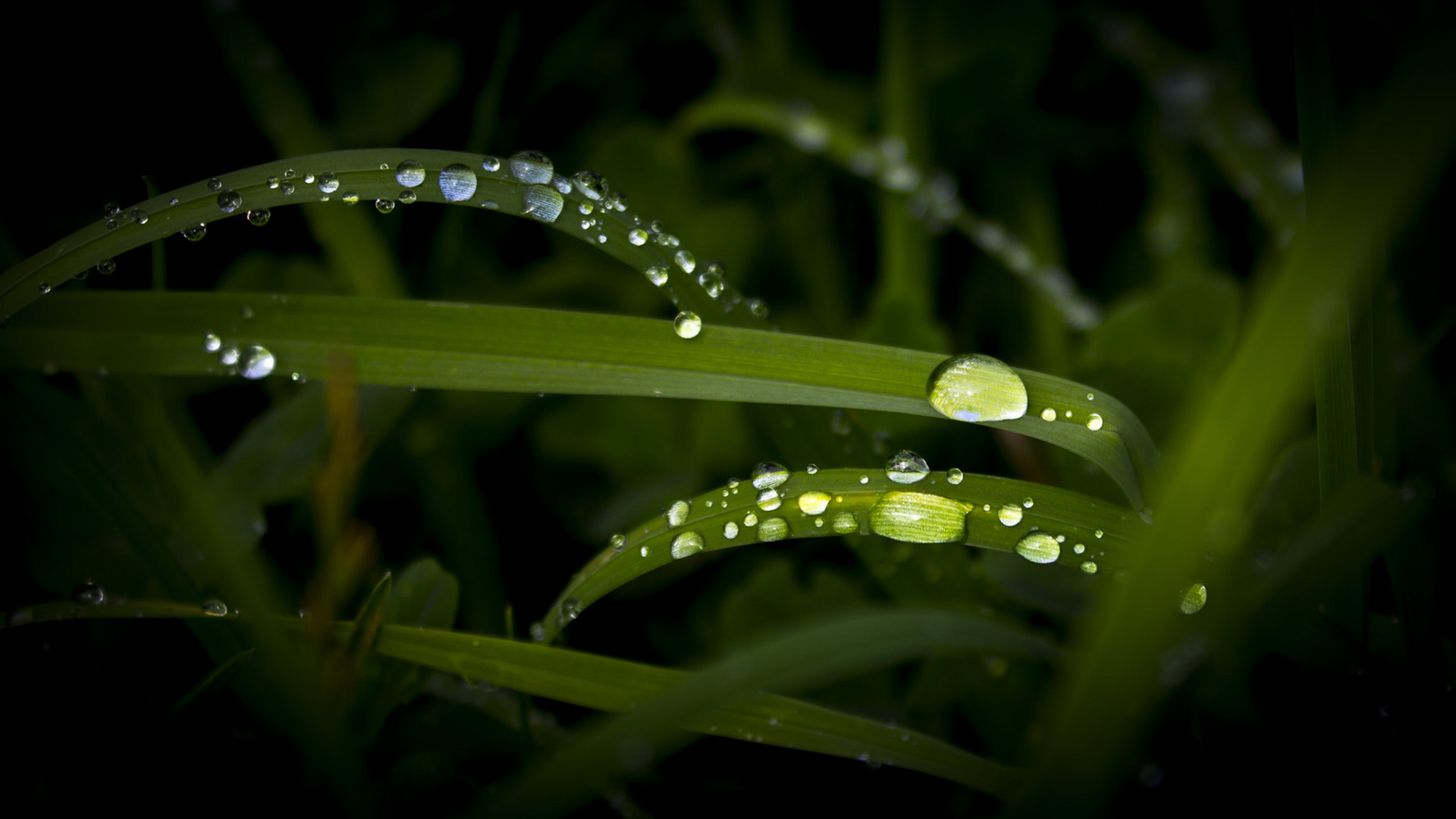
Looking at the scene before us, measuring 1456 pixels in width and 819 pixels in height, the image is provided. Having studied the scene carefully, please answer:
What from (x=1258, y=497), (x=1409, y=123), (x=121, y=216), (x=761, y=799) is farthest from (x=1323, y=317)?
(x=121, y=216)

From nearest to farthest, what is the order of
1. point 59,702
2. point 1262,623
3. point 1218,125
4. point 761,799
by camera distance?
point 1262,623
point 59,702
point 761,799
point 1218,125

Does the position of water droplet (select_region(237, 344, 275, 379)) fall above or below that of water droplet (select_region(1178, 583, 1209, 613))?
above

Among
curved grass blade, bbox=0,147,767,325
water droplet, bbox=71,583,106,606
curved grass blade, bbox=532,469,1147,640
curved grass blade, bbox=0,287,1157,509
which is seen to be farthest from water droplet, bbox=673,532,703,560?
water droplet, bbox=71,583,106,606

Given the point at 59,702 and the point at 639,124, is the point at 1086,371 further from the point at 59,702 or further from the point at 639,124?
the point at 59,702

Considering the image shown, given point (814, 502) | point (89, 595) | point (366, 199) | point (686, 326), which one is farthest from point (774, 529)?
point (89, 595)

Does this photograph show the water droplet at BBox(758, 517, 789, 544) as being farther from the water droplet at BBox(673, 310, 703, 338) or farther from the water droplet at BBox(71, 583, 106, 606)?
the water droplet at BBox(71, 583, 106, 606)

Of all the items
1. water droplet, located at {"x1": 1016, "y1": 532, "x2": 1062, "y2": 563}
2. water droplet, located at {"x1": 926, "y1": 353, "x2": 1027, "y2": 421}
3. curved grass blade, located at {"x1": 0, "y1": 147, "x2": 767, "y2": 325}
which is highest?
curved grass blade, located at {"x1": 0, "y1": 147, "x2": 767, "y2": 325}
